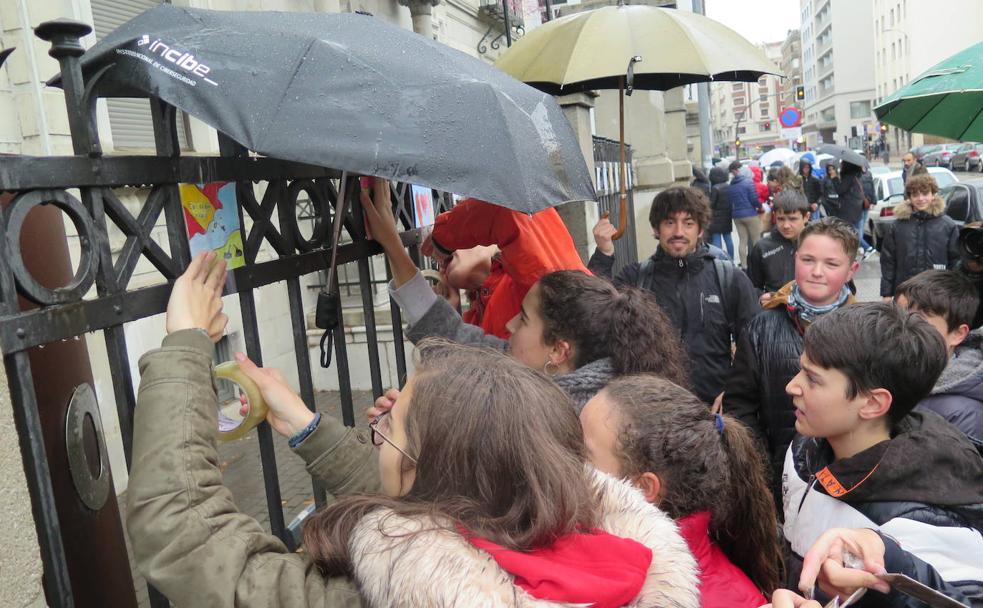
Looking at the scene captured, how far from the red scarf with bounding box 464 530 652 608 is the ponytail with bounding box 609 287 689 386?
1129 mm

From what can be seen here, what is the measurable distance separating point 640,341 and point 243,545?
1.50m

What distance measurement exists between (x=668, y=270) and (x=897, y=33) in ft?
262

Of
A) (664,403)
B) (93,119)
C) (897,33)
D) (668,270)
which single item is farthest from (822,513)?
(897,33)

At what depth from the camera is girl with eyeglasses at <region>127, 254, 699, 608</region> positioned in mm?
1349

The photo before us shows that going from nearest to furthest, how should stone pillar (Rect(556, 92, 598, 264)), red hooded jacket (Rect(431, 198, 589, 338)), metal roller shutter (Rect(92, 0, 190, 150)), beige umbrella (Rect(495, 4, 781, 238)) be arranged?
red hooded jacket (Rect(431, 198, 589, 338)), beige umbrella (Rect(495, 4, 781, 238)), stone pillar (Rect(556, 92, 598, 264)), metal roller shutter (Rect(92, 0, 190, 150))

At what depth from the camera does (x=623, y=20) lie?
14.4 feet

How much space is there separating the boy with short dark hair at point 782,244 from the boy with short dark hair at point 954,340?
2728 mm

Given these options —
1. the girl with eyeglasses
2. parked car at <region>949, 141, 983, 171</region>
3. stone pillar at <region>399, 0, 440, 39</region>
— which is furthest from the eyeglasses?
parked car at <region>949, 141, 983, 171</region>

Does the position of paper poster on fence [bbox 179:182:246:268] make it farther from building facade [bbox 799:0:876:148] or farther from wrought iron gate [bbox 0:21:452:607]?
building facade [bbox 799:0:876:148]

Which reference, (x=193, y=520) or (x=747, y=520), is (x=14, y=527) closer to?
(x=193, y=520)

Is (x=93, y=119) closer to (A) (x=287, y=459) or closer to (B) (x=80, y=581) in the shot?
(B) (x=80, y=581)

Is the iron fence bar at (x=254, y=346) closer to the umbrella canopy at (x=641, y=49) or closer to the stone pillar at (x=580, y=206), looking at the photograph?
the umbrella canopy at (x=641, y=49)

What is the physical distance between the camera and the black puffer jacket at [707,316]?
4430 millimetres

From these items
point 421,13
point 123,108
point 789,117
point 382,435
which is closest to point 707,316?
point 382,435
